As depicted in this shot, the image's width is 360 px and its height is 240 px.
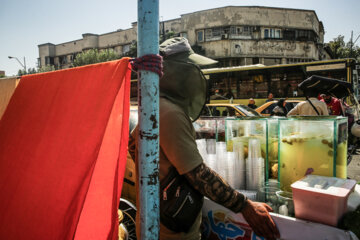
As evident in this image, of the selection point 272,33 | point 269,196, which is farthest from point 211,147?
point 272,33

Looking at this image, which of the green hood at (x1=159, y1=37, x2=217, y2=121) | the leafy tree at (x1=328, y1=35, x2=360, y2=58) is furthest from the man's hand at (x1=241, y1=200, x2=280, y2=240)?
the leafy tree at (x1=328, y1=35, x2=360, y2=58)

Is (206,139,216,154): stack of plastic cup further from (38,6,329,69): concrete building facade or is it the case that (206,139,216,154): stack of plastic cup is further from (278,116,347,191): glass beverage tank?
(38,6,329,69): concrete building facade

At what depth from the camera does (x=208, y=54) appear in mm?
28188

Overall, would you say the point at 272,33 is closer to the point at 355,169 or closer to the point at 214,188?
the point at 355,169

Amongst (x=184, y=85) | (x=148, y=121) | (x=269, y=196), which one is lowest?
(x=269, y=196)

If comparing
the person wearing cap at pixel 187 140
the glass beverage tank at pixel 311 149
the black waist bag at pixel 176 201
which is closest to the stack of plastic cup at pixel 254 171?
the glass beverage tank at pixel 311 149

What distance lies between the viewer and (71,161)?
4.14 ft

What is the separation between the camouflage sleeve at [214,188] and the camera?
1377 mm

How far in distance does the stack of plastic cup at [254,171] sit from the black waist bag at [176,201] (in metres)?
0.69

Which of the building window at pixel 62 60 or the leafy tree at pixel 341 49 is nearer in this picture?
the leafy tree at pixel 341 49

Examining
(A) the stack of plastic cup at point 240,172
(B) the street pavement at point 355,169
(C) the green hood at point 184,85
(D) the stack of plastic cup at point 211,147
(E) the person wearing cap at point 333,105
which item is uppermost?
(C) the green hood at point 184,85

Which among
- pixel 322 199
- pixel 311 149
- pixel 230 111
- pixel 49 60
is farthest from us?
pixel 49 60

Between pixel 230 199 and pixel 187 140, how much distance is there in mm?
426

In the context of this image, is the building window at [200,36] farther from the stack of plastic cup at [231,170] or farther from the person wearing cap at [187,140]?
the person wearing cap at [187,140]
